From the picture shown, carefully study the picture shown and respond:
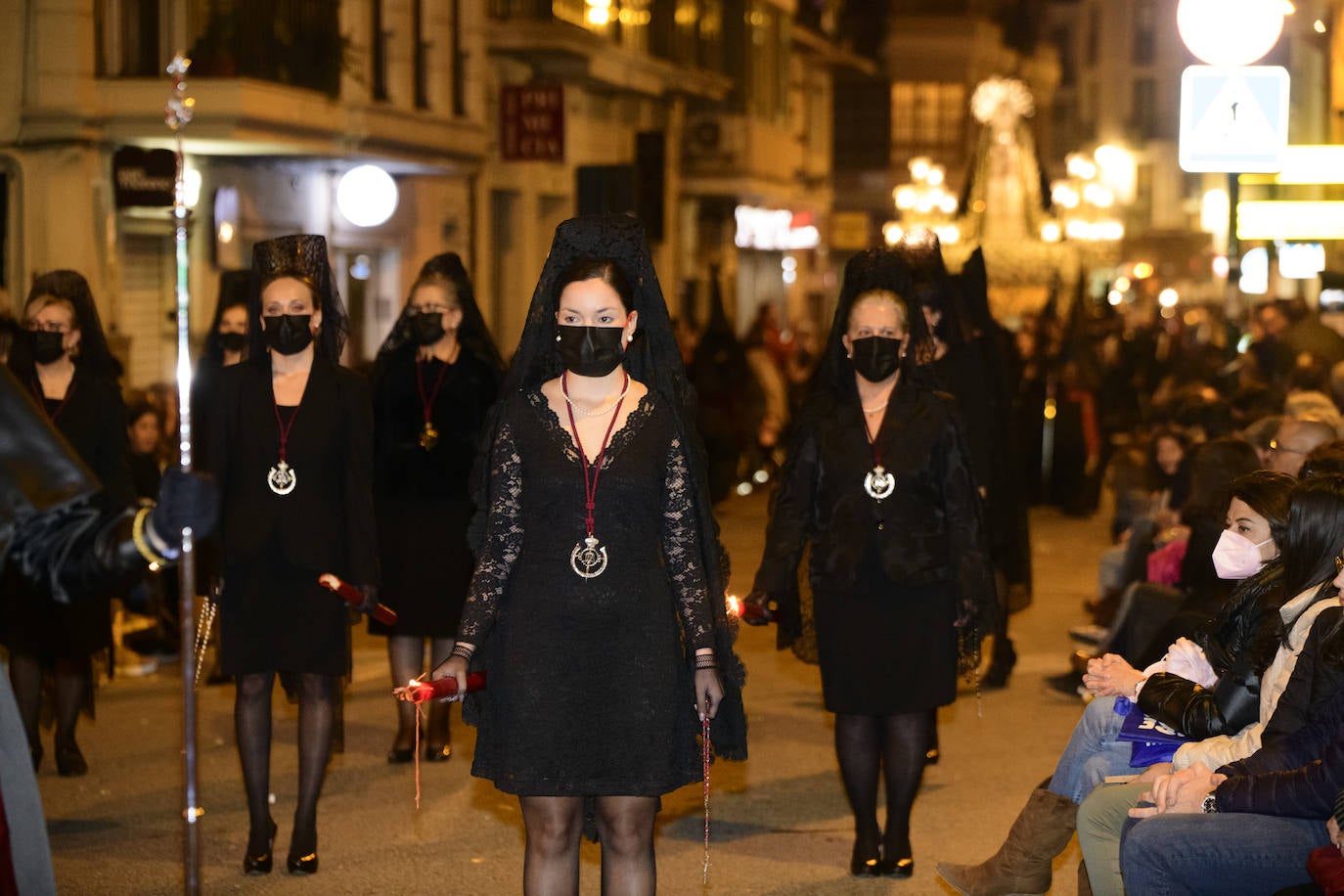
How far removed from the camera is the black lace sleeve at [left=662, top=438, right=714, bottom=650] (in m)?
5.37

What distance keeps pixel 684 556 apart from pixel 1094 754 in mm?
1454

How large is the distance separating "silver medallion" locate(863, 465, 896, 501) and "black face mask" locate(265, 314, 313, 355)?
2030 mm

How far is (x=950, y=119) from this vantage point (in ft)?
214

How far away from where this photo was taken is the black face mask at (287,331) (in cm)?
706

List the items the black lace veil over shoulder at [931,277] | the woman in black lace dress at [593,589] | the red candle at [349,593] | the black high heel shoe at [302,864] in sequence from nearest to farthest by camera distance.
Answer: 1. the woman in black lace dress at [593,589]
2. the red candle at [349,593]
3. the black high heel shoe at [302,864]
4. the black lace veil over shoulder at [931,277]

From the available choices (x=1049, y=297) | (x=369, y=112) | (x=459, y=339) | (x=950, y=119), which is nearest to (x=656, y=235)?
(x=1049, y=297)

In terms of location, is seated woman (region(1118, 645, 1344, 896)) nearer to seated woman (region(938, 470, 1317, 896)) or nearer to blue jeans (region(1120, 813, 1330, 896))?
blue jeans (region(1120, 813, 1330, 896))

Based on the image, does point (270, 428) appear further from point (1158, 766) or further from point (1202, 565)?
point (1202, 565)

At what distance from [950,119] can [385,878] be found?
6035 cm

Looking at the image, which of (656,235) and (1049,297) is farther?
(1049,297)

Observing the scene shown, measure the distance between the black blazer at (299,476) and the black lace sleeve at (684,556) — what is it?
6.39ft

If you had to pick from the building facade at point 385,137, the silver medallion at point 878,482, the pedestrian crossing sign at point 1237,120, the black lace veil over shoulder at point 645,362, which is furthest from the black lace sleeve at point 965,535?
the building facade at point 385,137

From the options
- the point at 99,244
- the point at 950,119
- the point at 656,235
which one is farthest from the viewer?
the point at 950,119

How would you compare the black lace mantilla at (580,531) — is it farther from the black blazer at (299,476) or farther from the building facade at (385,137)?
the building facade at (385,137)
